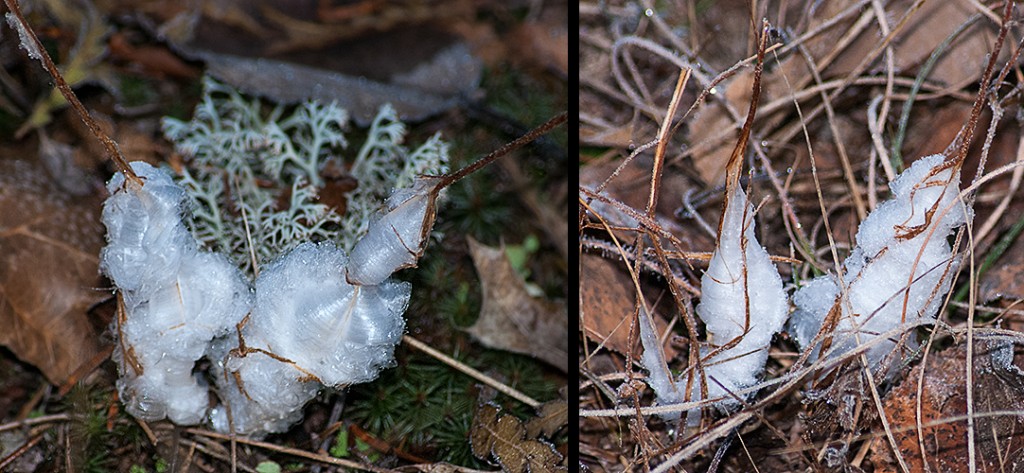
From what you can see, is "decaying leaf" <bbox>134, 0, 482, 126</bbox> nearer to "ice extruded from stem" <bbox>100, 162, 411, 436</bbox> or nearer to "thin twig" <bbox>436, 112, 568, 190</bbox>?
"ice extruded from stem" <bbox>100, 162, 411, 436</bbox>

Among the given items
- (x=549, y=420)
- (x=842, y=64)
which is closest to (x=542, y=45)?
(x=842, y=64)

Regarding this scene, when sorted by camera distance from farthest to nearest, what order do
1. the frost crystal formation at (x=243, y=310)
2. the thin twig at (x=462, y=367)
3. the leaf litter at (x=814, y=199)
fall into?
the thin twig at (x=462, y=367) < the leaf litter at (x=814, y=199) < the frost crystal formation at (x=243, y=310)

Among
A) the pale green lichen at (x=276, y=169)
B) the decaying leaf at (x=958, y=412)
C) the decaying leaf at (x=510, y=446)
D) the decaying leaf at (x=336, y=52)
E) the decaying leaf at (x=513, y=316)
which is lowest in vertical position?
the decaying leaf at (x=510, y=446)

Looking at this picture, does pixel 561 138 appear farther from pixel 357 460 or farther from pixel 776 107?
pixel 357 460

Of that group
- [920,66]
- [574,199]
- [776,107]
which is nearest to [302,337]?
[574,199]

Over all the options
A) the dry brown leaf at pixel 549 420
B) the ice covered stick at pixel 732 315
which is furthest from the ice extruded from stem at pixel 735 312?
the dry brown leaf at pixel 549 420

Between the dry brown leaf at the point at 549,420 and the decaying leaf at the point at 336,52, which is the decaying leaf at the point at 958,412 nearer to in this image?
the dry brown leaf at the point at 549,420

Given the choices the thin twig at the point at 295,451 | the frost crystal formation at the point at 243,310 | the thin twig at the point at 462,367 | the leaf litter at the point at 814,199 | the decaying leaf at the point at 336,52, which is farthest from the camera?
the decaying leaf at the point at 336,52
